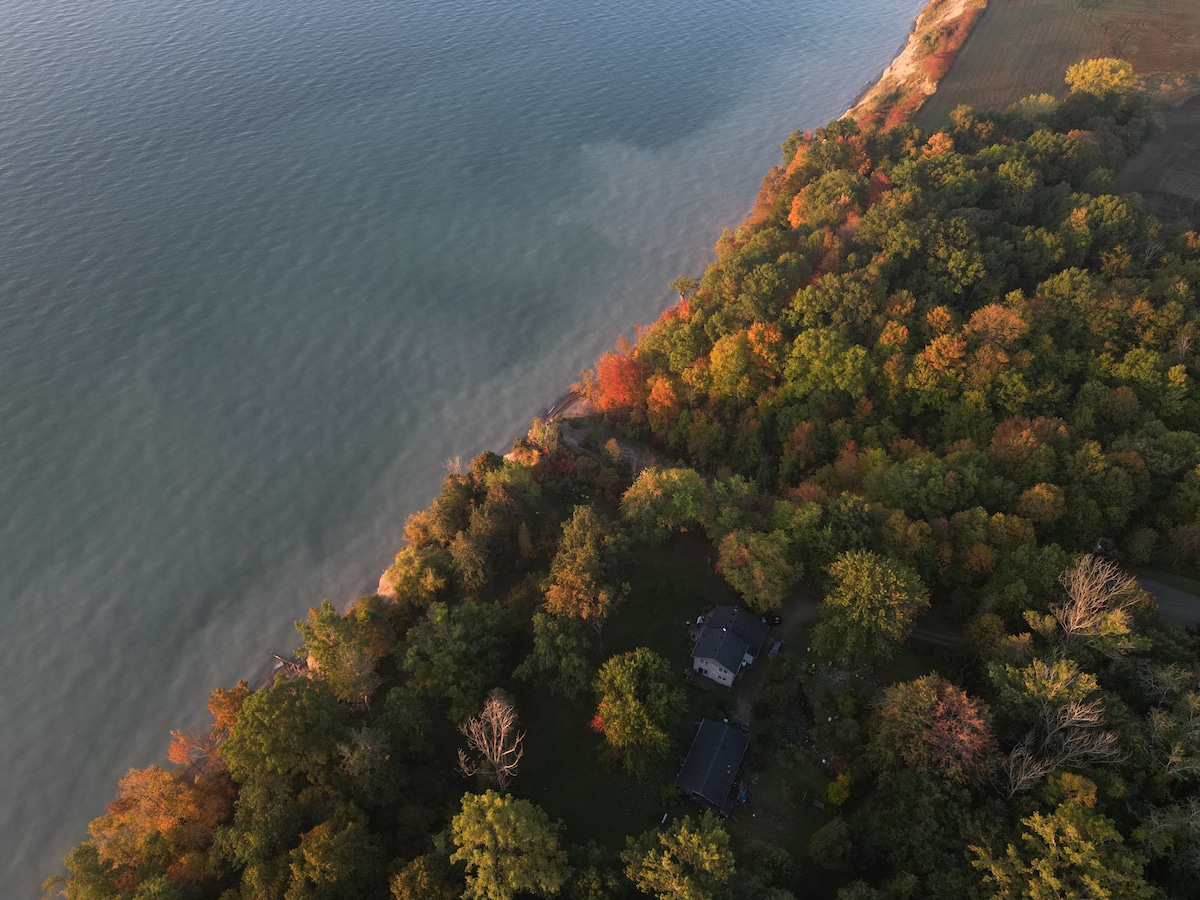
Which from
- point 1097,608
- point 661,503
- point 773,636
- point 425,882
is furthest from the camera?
point 661,503

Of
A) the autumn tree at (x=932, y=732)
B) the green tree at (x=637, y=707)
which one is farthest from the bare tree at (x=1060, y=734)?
the green tree at (x=637, y=707)

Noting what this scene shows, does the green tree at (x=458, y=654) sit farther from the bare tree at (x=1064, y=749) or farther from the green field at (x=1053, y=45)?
the green field at (x=1053, y=45)

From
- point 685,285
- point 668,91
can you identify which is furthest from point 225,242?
point 668,91

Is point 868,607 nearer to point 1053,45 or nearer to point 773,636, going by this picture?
point 773,636

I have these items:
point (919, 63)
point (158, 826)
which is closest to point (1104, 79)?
point (919, 63)

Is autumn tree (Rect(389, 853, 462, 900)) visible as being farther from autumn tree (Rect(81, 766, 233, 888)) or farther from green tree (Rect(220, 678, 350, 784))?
autumn tree (Rect(81, 766, 233, 888))

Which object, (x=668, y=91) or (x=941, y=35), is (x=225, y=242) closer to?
(x=668, y=91)

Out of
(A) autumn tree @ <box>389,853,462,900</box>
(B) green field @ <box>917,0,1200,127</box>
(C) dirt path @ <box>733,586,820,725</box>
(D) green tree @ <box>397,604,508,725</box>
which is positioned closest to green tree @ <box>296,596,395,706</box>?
(D) green tree @ <box>397,604,508,725</box>
